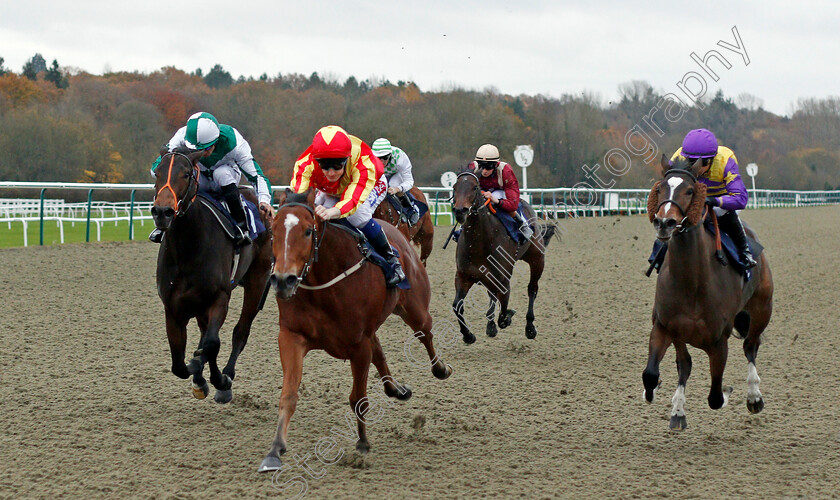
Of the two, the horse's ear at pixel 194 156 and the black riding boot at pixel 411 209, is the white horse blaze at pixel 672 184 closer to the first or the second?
the horse's ear at pixel 194 156

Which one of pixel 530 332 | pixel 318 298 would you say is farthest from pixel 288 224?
pixel 530 332

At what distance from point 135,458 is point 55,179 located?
1102 inches

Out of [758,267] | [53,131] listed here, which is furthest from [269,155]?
[758,267]

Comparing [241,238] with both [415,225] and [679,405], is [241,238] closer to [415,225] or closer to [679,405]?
[679,405]

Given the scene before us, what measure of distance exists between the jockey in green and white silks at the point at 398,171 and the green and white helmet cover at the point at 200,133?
3.04 metres

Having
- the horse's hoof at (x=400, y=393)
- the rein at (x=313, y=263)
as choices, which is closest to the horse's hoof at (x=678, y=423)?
the horse's hoof at (x=400, y=393)

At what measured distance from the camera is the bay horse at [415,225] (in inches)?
337

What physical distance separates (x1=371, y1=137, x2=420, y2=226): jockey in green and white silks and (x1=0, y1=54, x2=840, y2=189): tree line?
1607cm

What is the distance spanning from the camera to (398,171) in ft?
29.3

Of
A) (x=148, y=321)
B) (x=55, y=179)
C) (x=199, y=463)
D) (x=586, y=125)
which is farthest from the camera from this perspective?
(x=586, y=125)

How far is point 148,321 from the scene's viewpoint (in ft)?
29.4

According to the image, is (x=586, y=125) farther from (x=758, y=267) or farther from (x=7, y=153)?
(x=758, y=267)

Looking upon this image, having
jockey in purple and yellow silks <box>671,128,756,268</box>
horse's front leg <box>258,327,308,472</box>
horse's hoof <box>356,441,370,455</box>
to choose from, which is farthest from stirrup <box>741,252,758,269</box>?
horse's front leg <box>258,327,308,472</box>

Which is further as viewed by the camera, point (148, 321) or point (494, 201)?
point (148, 321)
